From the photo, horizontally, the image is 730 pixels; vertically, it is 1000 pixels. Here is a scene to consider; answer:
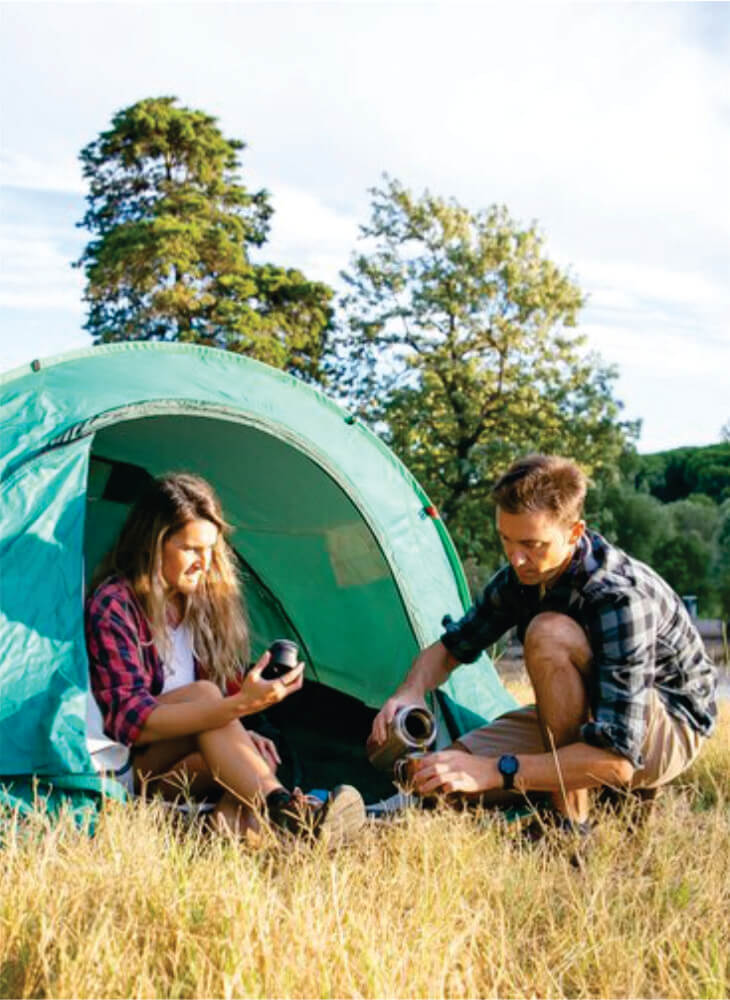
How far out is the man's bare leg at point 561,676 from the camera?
3420 millimetres

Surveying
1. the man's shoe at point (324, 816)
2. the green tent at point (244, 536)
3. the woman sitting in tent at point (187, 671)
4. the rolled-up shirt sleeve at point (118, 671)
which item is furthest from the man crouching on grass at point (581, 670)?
the green tent at point (244, 536)

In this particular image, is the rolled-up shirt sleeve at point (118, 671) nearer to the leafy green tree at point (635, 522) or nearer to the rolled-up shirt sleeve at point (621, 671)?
the rolled-up shirt sleeve at point (621, 671)

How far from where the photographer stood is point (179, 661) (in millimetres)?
3684

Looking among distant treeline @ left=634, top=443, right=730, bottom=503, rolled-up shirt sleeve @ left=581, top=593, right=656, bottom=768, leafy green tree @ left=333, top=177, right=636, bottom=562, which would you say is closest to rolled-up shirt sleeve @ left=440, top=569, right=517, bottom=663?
rolled-up shirt sleeve @ left=581, top=593, right=656, bottom=768

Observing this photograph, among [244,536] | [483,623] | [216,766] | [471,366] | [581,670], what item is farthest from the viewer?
[471,366]

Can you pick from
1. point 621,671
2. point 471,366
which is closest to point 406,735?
point 621,671

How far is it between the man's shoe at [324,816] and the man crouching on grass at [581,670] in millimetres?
250

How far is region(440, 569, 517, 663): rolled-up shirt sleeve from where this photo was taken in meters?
3.81

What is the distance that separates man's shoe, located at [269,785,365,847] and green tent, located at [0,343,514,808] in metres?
0.46

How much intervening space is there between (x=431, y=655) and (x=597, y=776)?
712mm

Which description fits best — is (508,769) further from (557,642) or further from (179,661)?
(179,661)

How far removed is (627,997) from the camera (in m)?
2.44

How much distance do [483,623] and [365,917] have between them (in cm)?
148

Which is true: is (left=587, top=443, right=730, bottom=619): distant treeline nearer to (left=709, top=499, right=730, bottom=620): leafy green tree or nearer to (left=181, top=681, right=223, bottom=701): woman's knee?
(left=709, top=499, right=730, bottom=620): leafy green tree
